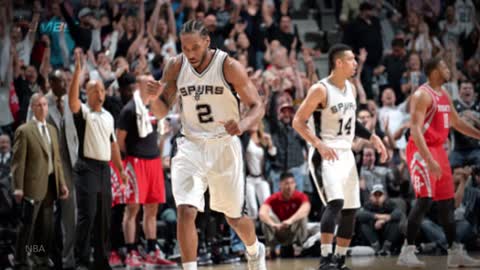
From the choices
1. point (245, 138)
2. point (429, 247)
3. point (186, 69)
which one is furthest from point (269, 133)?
point (186, 69)

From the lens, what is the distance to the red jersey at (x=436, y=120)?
8.45m

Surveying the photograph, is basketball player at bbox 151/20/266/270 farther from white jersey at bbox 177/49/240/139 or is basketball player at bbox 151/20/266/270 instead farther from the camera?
the camera

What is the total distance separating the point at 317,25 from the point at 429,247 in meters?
6.20

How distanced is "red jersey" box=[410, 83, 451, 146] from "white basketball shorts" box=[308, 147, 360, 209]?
976 millimetres

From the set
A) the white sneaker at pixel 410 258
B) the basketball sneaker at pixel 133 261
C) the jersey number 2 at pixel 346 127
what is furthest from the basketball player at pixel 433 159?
the basketball sneaker at pixel 133 261

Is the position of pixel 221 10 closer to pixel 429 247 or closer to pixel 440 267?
pixel 429 247

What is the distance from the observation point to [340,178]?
25.6ft

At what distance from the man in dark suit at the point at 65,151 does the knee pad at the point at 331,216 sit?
2.56 m

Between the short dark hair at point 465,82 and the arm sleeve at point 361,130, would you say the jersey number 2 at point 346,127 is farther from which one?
the short dark hair at point 465,82

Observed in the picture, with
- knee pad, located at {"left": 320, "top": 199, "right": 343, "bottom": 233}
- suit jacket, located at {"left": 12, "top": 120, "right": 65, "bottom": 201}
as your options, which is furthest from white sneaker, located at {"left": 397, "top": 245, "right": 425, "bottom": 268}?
suit jacket, located at {"left": 12, "top": 120, "right": 65, "bottom": 201}

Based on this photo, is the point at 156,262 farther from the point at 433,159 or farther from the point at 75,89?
the point at 433,159

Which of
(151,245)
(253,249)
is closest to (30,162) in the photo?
(151,245)

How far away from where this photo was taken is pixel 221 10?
45.2 feet

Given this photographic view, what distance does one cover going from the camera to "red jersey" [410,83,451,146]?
8445 mm
